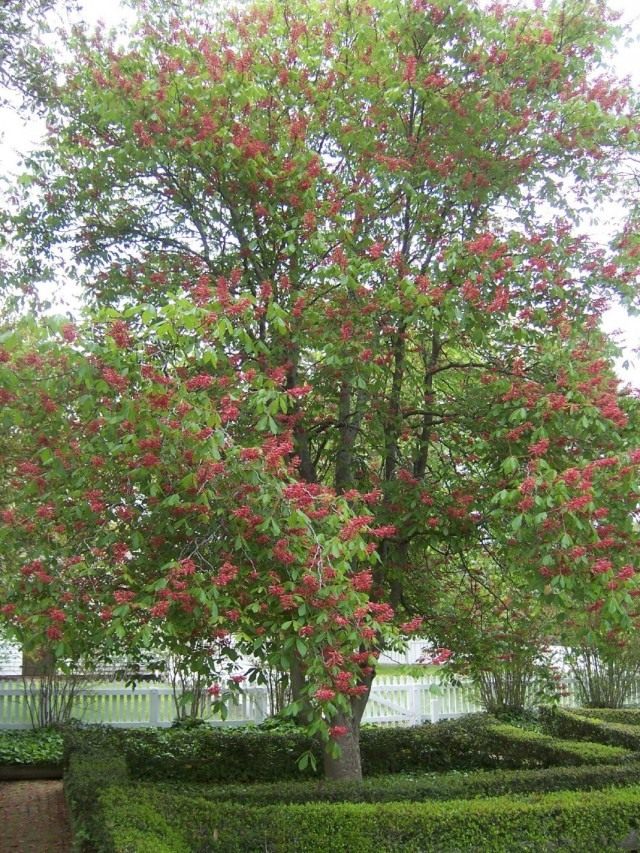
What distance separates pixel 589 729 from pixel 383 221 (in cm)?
648

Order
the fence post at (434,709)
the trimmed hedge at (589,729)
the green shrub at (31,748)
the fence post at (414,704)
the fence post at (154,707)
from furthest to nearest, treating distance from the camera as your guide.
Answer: the fence post at (434,709) → the fence post at (414,704) → the fence post at (154,707) → the green shrub at (31,748) → the trimmed hedge at (589,729)

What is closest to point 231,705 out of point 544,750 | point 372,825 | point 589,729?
point 589,729

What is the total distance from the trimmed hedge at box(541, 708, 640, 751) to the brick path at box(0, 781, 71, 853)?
574cm

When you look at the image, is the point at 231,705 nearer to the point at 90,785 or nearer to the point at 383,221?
the point at 90,785

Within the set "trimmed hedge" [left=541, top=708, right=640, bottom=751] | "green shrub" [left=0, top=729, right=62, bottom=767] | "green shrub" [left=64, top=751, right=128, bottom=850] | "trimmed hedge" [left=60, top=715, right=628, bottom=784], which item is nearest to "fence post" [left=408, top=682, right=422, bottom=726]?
"trimmed hedge" [left=541, top=708, right=640, bottom=751]

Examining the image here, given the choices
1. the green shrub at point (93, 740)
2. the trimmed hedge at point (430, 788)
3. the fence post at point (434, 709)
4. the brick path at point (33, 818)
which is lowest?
the brick path at point (33, 818)

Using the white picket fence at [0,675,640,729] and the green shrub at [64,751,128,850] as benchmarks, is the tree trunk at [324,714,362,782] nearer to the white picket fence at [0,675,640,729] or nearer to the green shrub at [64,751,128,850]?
the green shrub at [64,751,128,850]

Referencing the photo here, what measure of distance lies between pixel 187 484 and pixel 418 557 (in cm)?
374

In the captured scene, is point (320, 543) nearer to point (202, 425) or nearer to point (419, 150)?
point (202, 425)

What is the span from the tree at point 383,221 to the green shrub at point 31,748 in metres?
4.27

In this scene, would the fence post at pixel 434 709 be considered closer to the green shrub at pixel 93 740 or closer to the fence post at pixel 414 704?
the fence post at pixel 414 704

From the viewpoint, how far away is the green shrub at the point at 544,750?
276 inches

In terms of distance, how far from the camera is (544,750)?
7.54 metres

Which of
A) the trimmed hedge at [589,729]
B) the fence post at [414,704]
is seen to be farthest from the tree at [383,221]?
the fence post at [414,704]
